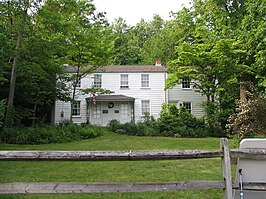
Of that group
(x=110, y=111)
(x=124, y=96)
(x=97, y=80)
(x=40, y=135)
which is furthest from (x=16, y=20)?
(x=110, y=111)

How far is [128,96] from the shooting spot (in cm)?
2377

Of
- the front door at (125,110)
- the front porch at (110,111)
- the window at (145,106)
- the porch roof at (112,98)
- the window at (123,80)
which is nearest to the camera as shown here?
the porch roof at (112,98)

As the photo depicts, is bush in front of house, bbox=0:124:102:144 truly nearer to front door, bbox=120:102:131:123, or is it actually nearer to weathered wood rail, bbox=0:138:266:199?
front door, bbox=120:102:131:123

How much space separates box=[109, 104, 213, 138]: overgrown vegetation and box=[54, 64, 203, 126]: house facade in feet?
13.7

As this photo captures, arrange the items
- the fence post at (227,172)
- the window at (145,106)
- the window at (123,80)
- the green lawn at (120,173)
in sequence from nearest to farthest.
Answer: the fence post at (227,172), the green lawn at (120,173), the window at (145,106), the window at (123,80)

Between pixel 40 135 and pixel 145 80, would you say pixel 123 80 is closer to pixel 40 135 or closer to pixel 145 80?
pixel 145 80

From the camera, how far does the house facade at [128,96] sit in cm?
2367

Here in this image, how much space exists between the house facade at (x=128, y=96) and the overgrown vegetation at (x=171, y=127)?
4174mm

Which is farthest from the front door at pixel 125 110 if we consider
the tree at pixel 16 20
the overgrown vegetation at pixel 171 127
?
the tree at pixel 16 20

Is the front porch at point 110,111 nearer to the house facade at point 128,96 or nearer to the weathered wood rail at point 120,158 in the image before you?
the house facade at point 128,96

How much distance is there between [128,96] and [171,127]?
665cm

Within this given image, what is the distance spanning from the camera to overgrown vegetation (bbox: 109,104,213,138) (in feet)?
58.1

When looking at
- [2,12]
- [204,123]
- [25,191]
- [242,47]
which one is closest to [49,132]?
[2,12]

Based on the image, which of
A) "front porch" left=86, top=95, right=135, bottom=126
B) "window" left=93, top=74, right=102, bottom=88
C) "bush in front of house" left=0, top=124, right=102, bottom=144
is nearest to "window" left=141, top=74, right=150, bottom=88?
"front porch" left=86, top=95, right=135, bottom=126
